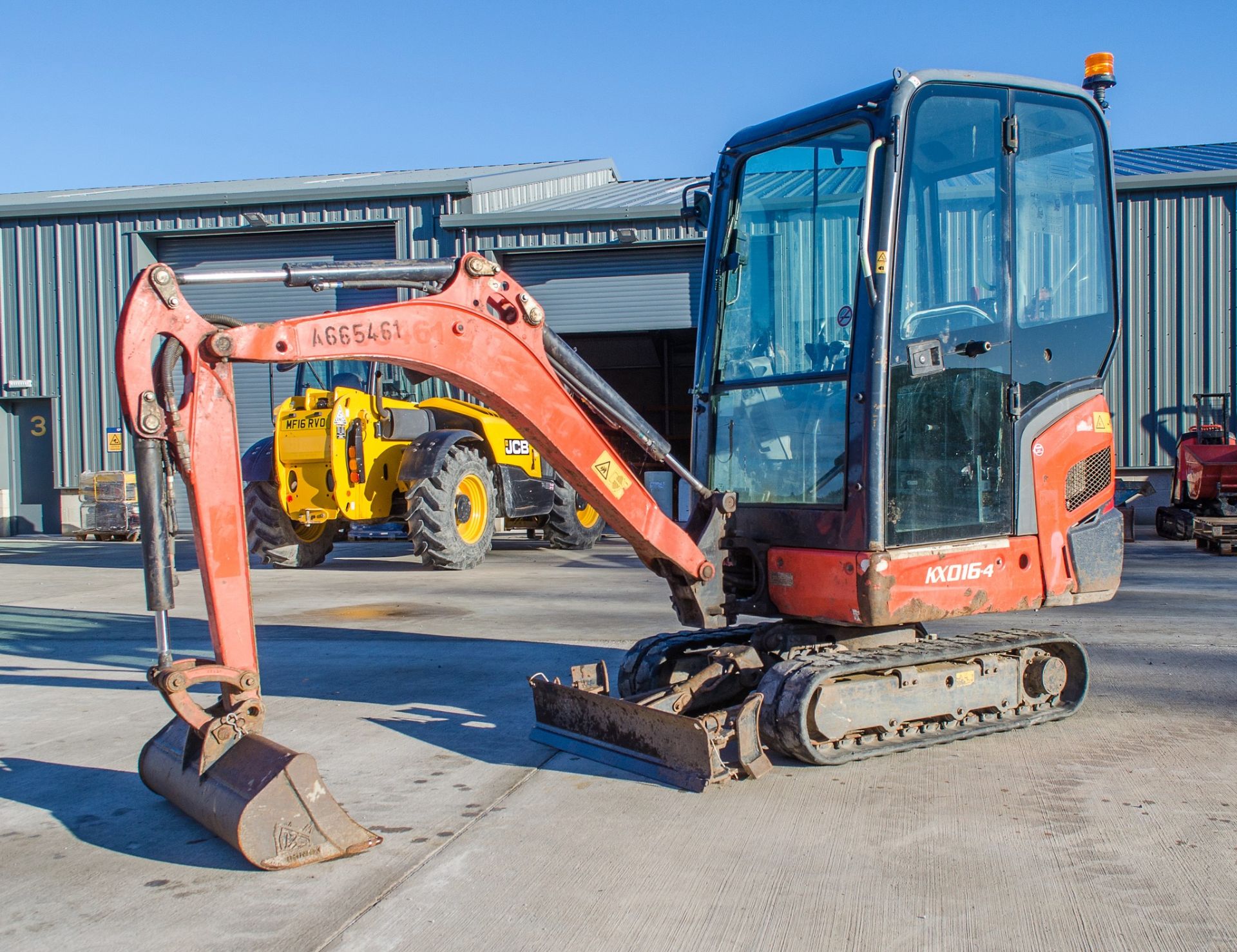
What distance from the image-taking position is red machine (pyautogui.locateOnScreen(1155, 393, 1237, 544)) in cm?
1405

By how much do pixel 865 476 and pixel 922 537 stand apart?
0.43 meters

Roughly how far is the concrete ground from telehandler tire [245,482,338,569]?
575cm

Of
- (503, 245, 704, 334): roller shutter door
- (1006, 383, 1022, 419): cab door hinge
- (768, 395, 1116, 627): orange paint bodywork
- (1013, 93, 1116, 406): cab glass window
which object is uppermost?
(503, 245, 704, 334): roller shutter door

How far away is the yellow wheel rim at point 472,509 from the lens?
13672 millimetres

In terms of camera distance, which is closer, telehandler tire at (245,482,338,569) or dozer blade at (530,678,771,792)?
dozer blade at (530,678,771,792)

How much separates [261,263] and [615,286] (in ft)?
21.7

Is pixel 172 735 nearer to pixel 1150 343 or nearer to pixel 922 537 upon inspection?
pixel 922 537

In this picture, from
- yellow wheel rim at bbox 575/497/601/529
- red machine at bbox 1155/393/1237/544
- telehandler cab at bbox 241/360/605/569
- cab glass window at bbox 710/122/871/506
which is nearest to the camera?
cab glass window at bbox 710/122/871/506

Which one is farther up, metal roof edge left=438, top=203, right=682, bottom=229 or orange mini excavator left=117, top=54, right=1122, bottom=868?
metal roof edge left=438, top=203, right=682, bottom=229

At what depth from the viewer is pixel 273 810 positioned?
391cm

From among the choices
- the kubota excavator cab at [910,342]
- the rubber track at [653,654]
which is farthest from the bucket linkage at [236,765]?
the kubota excavator cab at [910,342]

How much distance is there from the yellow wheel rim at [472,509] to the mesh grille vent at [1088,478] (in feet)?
28.8

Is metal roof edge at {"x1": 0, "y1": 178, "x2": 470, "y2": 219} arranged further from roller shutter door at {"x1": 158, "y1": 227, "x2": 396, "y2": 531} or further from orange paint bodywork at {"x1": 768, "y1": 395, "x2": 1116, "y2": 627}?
orange paint bodywork at {"x1": 768, "y1": 395, "x2": 1116, "y2": 627}

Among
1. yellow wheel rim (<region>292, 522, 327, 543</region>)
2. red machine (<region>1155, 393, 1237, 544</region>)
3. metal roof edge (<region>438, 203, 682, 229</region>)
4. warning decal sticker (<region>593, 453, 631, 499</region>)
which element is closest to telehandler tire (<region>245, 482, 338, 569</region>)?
yellow wheel rim (<region>292, 522, 327, 543</region>)
